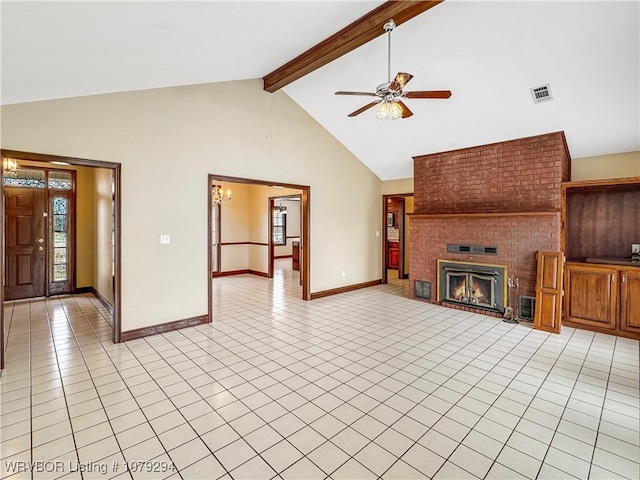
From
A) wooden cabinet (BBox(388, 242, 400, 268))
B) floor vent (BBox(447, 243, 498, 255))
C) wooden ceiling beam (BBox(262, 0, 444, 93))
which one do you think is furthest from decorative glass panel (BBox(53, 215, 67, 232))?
wooden cabinet (BBox(388, 242, 400, 268))

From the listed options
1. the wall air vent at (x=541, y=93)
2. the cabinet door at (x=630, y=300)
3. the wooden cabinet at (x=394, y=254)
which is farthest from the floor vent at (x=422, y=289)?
the wooden cabinet at (x=394, y=254)

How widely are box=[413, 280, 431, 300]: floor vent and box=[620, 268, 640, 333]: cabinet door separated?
8.68 ft

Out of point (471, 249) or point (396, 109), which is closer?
point (396, 109)

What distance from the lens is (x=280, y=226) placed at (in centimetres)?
1186

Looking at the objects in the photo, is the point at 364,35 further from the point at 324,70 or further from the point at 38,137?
the point at 38,137

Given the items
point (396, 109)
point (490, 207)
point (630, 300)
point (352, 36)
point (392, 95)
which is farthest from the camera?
point (490, 207)

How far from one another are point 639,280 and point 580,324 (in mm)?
912

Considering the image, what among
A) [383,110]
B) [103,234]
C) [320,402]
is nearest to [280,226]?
[103,234]

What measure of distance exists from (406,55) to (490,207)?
9.38ft

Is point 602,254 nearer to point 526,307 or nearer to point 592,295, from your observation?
point 592,295

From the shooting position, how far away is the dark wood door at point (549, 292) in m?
4.30

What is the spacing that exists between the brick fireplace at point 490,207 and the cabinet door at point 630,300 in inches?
32.7

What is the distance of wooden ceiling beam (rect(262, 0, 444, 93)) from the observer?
3.00 metres

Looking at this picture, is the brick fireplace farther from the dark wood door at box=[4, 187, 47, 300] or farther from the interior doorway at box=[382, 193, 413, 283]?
the dark wood door at box=[4, 187, 47, 300]
